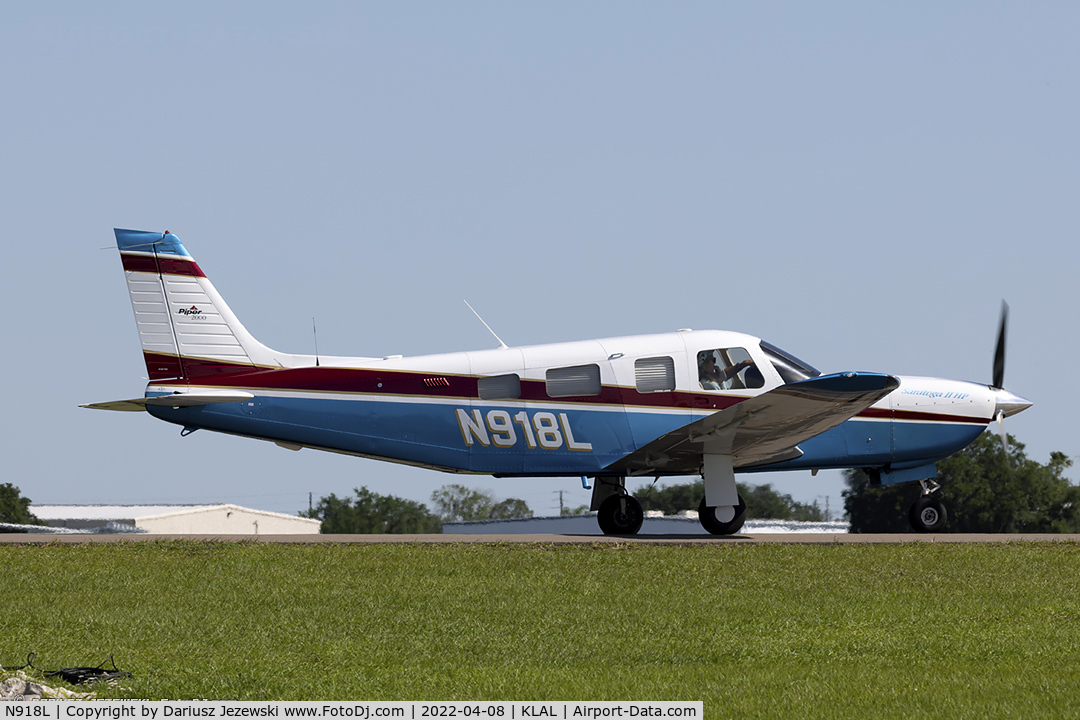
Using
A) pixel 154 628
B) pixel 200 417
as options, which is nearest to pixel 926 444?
pixel 200 417

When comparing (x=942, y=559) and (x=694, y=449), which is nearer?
(x=942, y=559)

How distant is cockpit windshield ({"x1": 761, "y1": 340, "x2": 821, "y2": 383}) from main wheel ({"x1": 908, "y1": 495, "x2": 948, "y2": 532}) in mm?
A: 3345

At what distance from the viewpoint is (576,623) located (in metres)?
12.1

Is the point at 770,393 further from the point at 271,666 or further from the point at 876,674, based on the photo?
the point at 271,666

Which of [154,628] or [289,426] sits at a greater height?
[289,426]

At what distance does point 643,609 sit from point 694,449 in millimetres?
7269

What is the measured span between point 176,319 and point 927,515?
13309mm

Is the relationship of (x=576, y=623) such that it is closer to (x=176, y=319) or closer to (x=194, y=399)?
(x=194, y=399)

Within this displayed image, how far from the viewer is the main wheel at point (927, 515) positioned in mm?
21625

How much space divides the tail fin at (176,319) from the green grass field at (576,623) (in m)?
3.09

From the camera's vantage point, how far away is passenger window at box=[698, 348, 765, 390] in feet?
65.5

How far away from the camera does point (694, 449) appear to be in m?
19.9
